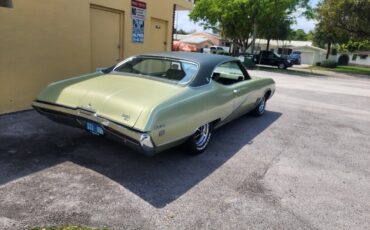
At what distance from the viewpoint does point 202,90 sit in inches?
161

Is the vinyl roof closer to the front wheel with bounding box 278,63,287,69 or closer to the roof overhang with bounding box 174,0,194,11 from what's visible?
the roof overhang with bounding box 174,0,194,11

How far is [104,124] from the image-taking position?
3350 mm

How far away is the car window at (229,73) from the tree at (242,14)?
60.8 feet

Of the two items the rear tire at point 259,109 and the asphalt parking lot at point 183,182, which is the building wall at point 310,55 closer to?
the rear tire at point 259,109

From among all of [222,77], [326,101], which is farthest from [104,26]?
[326,101]

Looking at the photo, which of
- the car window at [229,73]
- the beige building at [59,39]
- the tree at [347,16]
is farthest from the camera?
the tree at [347,16]

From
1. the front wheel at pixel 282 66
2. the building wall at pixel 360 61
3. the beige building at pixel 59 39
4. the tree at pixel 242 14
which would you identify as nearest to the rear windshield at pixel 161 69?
the beige building at pixel 59 39

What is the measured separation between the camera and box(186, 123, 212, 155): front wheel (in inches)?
164

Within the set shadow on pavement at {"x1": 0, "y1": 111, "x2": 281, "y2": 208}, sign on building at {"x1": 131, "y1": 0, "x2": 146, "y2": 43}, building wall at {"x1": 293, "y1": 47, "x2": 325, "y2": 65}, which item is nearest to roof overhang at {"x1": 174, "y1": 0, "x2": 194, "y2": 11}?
sign on building at {"x1": 131, "y1": 0, "x2": 146, "y2": 43}

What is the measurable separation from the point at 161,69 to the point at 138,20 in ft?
14.3

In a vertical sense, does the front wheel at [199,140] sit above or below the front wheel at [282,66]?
above

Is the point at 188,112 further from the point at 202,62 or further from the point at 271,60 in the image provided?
the point at 271,60

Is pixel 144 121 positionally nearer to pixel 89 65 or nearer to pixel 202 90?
pixel 202 90

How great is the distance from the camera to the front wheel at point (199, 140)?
417cm
